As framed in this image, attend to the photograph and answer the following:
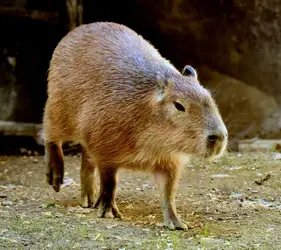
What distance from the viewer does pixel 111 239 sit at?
4379 mm

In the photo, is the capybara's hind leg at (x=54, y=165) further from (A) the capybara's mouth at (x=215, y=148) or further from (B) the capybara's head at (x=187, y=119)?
(A) the capybara's mouth at (x=215, y=148)

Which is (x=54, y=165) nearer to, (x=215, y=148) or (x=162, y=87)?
(x=162, y=87)

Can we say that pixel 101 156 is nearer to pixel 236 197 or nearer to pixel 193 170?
pixel 236 197

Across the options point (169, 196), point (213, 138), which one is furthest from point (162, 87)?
point (169, 196)

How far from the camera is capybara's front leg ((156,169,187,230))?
5.03m

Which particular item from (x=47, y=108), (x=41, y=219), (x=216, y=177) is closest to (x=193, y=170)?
(x=216, y=177)

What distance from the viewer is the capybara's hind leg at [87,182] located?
5926 mm

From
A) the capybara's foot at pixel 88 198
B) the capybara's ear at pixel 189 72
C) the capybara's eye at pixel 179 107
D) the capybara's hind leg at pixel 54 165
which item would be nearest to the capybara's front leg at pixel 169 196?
the capybara's eye at pixel 179 107

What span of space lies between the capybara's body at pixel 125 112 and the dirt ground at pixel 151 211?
266mm

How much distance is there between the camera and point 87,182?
5.98 m

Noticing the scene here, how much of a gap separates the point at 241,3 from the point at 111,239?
5384 millimetres

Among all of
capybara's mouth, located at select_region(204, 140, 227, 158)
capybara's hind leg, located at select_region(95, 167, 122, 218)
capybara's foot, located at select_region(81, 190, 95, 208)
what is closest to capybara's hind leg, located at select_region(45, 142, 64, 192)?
capybara's foot, located at select_region(81, 190, 95, 208)

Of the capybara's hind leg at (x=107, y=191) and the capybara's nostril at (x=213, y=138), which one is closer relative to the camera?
the capybara's nostril at (x=213, y=138)

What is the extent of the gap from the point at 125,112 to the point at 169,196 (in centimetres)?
72
